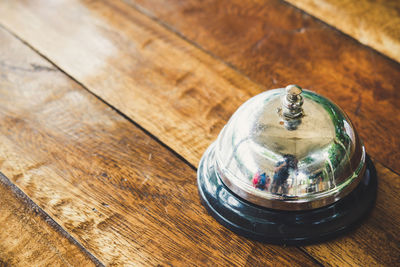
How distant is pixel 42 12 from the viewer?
916 millimetres

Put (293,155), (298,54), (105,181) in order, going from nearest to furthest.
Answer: (293,155) < (105,181) < (298,54)

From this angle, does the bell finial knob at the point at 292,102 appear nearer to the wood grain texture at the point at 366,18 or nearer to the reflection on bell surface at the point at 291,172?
the reflection on bell surface at the point at 291,172

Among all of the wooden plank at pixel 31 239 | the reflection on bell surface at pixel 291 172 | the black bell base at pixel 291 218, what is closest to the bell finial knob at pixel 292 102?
the reflection on bell surface at pixel 291 172

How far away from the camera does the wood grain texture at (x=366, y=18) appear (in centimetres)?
79

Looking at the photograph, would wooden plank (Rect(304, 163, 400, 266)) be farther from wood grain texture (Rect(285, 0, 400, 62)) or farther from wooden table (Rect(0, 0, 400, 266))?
wood grain texture (Rect(285, 0, 400, 62))

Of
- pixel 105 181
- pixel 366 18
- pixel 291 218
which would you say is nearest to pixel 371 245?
pixel 291 218

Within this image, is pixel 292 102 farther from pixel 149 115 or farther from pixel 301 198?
pixel 149 115

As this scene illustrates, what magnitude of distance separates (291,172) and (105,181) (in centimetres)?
27

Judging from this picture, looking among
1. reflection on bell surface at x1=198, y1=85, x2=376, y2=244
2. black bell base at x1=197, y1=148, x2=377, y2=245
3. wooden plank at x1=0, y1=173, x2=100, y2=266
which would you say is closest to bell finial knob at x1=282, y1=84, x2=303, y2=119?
reflection on bell surface at x1=198, y1=85, x2=376, y2=244

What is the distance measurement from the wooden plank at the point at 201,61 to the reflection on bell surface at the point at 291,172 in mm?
114

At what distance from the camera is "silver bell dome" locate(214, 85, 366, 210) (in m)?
0.50

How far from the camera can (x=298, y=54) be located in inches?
31.2

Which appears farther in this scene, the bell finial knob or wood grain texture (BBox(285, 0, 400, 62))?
wood grain texture (BBox(285, 0, 400, 62))

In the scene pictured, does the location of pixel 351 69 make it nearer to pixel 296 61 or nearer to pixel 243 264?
pixel 296 61
